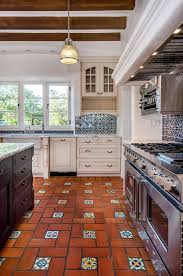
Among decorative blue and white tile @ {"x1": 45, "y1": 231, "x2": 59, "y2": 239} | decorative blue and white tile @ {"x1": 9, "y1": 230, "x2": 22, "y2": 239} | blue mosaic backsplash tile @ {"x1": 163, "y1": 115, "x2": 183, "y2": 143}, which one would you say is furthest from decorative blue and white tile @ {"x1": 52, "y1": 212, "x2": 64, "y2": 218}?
blue mosaic backsplash tile @ {"x1": 163, "y1": 115, "x2": 183, "y2": 143}

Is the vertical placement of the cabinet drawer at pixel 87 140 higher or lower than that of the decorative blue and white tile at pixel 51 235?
higher

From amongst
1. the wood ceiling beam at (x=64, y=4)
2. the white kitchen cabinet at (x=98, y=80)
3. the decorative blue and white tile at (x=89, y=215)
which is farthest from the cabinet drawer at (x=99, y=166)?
the wood ceiling beam at (x=64, y=4)

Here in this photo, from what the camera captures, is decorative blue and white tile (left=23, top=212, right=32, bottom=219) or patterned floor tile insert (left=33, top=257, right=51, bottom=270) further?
decorative blue and white tile (left=23, top=212, right=32, bottom=219)

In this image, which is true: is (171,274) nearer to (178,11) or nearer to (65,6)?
(178,11)

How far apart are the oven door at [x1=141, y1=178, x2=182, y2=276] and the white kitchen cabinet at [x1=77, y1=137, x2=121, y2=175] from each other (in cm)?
298

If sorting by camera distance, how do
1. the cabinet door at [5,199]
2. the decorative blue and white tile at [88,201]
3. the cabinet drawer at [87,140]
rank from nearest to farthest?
the cabinet door at [5,199] < the decorative blue and white tile at [88,201] < the cabinet drawer at [87,140]

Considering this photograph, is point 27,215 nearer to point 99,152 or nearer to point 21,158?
point 21,158

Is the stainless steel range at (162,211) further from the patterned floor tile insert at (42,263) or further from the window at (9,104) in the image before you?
the window at (9,104)

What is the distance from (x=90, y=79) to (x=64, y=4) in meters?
2.29

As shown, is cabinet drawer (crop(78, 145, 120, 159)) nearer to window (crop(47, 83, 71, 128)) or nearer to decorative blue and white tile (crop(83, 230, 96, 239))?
window (crop(47, 83, 71, 128))

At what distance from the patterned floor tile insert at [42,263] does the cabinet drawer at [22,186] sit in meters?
0.69

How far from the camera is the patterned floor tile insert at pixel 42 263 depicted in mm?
1903

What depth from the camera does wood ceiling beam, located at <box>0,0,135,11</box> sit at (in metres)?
3.00

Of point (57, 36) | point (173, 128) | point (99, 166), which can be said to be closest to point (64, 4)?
point (57, 36)
